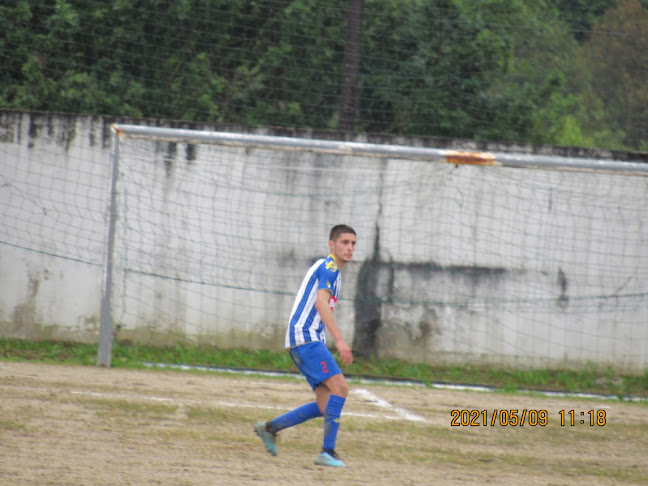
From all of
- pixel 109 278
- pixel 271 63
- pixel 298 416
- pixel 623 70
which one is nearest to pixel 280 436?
pixel 298 416

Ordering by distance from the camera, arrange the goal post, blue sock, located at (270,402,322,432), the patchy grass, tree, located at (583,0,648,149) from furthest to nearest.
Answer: tree, located at (583,0,648,149) < the goal post < the patchy grass < blue sock, located at (270,402,322,432)

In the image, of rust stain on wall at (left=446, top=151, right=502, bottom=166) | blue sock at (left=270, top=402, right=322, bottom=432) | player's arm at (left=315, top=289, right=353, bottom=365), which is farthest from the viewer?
rust stain on wall at (left=446, top=151, right=502, bottom=166)

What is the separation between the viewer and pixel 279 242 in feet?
30.9

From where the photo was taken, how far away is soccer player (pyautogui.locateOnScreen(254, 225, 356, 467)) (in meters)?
5.07

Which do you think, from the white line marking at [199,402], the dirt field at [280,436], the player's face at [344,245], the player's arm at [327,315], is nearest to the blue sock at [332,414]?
the dirt field at [280,436]

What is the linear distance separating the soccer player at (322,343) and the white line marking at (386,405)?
1.72 metres

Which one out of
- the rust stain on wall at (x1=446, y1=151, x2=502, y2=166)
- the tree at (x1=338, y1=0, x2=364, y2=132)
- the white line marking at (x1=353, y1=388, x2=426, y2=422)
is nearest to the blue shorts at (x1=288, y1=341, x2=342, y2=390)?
the white line marking at (x1=353, y1=388, x2=426, y2=422)

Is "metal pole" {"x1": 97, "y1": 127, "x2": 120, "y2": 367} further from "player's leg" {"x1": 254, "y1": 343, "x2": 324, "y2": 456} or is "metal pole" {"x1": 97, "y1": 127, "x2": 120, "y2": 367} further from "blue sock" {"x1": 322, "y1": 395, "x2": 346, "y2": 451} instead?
"blue sock" {"x1": 322, "y1": 395, "x2": 346, "y2": 451}

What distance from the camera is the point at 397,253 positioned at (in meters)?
9.36

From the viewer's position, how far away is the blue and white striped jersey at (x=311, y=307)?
16.7ft

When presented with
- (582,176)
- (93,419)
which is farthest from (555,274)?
(93,419)

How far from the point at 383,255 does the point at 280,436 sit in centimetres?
381

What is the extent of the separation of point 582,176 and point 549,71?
20.5 ft

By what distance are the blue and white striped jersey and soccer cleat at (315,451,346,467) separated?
2.47ft
